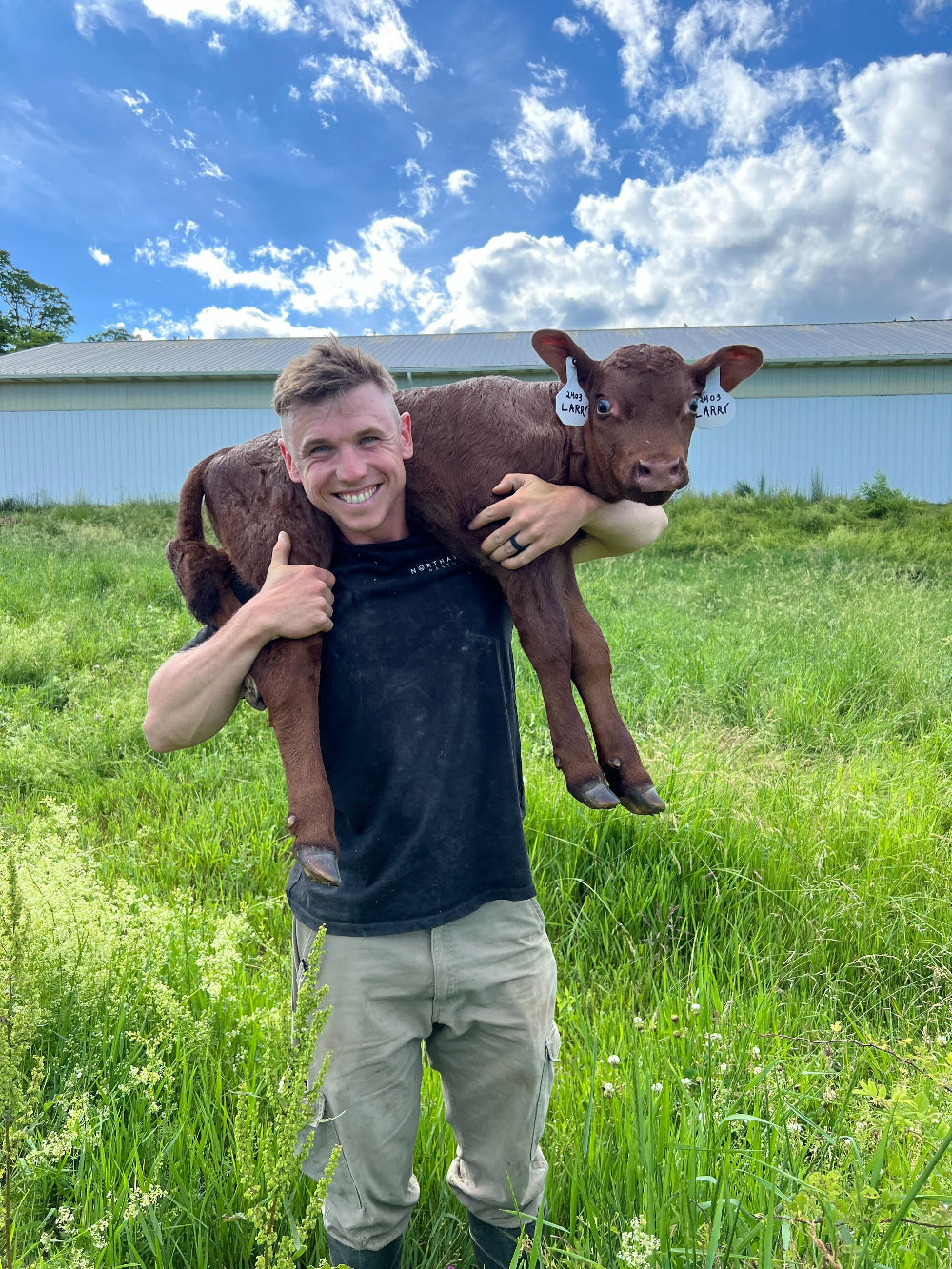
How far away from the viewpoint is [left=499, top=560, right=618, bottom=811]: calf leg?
1667mm

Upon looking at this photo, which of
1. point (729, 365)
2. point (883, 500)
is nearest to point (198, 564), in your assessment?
point (729, 365)

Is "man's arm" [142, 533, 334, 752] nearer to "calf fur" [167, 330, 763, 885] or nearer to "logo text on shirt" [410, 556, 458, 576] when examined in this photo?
"calf fur" [167, 330, 763, 885]

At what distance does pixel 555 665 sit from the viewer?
173cm

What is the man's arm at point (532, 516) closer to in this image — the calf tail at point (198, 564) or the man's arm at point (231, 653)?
the man's arm at point (231, 653)

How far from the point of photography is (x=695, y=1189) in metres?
1.71

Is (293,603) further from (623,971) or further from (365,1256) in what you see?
(623,971)

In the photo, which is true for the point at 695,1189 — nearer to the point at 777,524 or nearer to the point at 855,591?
the point at 855,591

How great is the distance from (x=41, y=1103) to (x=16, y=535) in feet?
43.2

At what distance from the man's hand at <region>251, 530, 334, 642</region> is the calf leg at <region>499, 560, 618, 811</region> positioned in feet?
1.37

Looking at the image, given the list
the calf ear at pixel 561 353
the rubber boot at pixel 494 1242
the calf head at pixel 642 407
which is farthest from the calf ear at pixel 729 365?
the rubber boot at pixel 494 1242

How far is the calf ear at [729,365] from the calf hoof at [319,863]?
1.23 meters

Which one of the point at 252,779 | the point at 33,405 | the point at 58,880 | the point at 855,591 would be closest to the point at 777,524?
the point at 855,591

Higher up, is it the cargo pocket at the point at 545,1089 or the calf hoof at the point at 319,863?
the calf hoof at the point at 319,863

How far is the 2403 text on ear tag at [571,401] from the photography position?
1.69 meters
